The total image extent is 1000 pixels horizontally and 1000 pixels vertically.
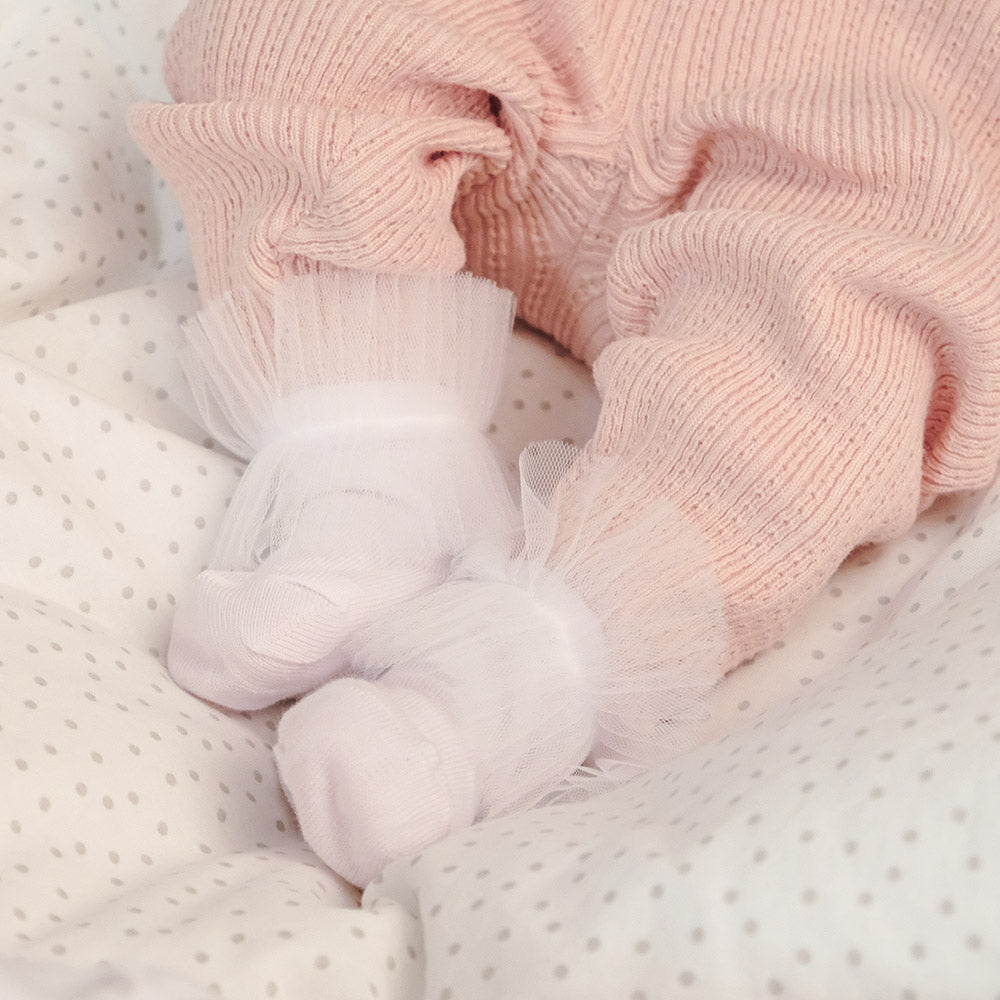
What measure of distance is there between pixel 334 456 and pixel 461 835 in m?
0.24

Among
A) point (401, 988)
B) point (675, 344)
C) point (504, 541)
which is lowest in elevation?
point (401, 988)

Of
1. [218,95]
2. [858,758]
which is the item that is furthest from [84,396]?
[858,758]

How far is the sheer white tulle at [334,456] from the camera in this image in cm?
61

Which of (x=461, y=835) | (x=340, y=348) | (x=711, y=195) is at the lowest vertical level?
(x=461, y=835)

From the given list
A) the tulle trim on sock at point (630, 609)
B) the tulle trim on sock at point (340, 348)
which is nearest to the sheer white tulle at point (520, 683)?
the tulle trim on sock at point (630, 609)

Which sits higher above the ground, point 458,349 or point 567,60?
point 567,60

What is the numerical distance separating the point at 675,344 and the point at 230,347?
264 mm

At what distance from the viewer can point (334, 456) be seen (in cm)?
66

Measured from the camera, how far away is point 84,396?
68 cm

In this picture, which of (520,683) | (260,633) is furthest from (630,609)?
(260,633)

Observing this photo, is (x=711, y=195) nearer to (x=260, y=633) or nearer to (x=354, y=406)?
(x=354, y=406)

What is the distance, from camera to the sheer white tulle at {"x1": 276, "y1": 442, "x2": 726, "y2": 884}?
1.74ft

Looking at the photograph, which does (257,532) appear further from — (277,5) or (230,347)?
(277,5)

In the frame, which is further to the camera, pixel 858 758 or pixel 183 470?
pixel 183 470
